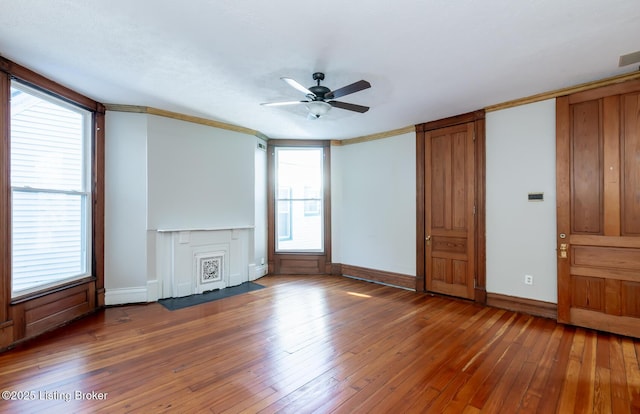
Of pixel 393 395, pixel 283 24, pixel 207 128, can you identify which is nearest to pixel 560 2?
pixel 283 24

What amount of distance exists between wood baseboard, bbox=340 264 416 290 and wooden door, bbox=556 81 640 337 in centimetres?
198

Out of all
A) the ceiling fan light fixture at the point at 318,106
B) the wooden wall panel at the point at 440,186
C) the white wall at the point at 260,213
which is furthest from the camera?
the white wall at the point at 260,213

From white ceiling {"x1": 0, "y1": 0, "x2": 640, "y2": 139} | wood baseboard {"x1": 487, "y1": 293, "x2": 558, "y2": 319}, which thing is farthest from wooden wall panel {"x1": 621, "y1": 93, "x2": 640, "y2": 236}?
wood baseboard {"x1": 487, "y1": 293, "x2": 558, "y2": 319}

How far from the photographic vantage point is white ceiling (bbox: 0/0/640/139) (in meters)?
2.04

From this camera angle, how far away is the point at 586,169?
3.29 meters

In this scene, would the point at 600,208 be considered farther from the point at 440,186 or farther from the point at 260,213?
the point at 260,213

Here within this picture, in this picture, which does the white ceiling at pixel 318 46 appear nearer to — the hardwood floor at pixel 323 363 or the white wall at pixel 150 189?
the white wall at pixel 150 189

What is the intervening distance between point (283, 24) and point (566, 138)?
336 centimetres

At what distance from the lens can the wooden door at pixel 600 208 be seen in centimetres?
302

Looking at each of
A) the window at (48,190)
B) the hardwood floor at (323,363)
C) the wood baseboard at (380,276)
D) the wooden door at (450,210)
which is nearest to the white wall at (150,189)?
the window at (48,190)

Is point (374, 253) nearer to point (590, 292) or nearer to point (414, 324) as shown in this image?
point (414, 324)

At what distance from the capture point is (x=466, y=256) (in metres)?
4.24

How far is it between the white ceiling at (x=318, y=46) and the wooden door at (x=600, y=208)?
0.40m

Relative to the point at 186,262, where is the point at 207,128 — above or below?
above
